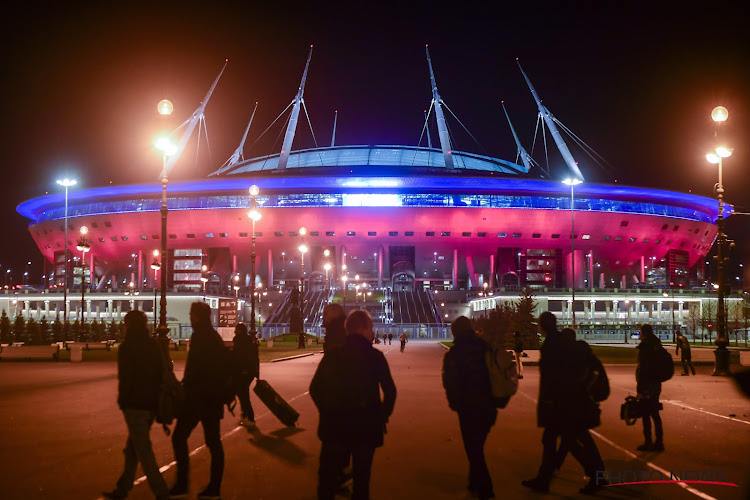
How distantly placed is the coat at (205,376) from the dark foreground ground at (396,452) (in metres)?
0.90

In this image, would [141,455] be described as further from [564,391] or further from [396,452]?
[564,391]

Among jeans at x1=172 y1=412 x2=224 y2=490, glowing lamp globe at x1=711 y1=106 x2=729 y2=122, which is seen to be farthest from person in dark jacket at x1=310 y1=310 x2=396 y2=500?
glowing lamp globe at x1=711 y1=106 x2=729 y2=122

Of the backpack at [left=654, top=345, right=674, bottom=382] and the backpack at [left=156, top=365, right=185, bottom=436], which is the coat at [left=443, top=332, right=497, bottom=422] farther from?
the backpack at [left=654, top=345, right=674, bottom=382]

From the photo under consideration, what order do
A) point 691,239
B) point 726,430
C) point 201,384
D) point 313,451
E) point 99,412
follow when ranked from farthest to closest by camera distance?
point 691,239
point 99,412
point 726,430
point 313,451
point 201,384

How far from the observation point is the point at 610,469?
8141 millimetres

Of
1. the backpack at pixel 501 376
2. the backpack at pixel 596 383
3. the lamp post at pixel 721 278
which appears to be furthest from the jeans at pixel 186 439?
the lamp post at pixel 721 278

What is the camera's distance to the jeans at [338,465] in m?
5.39

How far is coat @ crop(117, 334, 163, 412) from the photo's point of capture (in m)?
6.59

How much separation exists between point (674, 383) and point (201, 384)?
55.7ft

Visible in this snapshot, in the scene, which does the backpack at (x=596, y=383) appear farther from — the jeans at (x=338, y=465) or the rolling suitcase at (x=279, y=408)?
the rolling suitcase at (x=279, y=408)

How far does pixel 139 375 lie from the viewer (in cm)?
662

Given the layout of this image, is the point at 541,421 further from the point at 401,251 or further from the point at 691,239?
the point at 691,239

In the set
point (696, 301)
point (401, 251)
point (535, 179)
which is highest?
point (535, 179)

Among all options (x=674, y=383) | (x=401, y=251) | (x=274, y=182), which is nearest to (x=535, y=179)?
(x=401, y=251)
